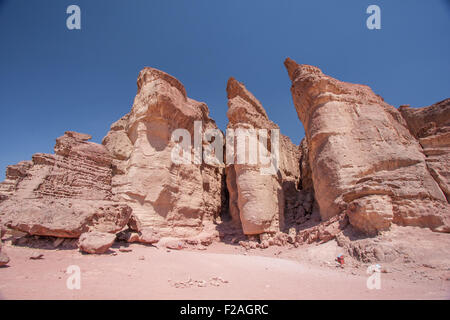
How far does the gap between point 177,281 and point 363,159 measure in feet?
28.8

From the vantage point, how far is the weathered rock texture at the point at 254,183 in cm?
1087

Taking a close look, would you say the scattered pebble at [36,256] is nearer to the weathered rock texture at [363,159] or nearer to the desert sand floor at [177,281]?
the desert sand floor at [177,281]

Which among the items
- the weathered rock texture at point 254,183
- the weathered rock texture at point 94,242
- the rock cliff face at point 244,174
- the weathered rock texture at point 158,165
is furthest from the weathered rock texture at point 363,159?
the weathered rock texture at point 94,242

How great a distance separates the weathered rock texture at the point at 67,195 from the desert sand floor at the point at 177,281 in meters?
0.70

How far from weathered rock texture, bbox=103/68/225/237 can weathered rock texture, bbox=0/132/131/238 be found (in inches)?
35.5

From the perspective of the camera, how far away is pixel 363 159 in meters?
9.26

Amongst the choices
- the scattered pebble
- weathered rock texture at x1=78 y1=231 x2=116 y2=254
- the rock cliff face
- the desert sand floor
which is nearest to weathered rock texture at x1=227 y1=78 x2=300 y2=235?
the rock cliff face

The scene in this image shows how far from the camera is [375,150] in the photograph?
9.27m

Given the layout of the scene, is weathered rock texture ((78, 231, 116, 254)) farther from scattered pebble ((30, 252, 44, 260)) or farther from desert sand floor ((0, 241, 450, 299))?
scattered pebble ((30, 252, 44, 260))

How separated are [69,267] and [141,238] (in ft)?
10.7

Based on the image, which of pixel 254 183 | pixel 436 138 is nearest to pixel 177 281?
pixel 254 183
